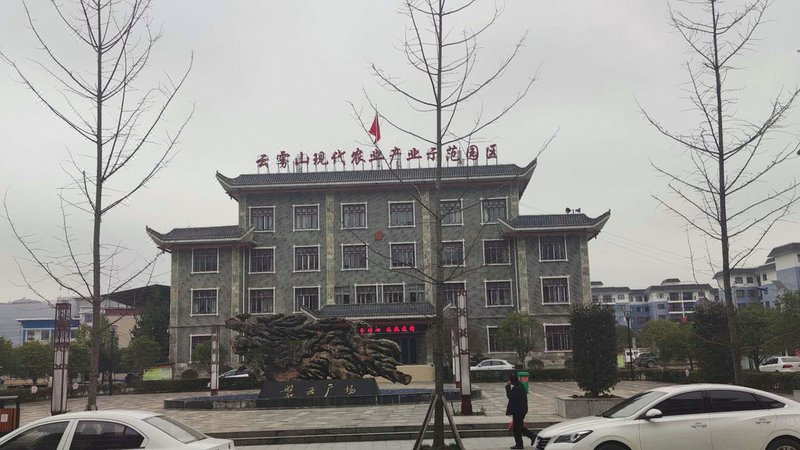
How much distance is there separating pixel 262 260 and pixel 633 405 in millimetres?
30521

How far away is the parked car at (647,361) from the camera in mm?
39572

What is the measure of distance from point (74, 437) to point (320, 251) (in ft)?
99.6

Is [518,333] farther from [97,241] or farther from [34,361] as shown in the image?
[97,241]

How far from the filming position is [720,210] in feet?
31.1

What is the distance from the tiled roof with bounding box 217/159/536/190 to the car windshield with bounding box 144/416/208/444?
29097 millimetres

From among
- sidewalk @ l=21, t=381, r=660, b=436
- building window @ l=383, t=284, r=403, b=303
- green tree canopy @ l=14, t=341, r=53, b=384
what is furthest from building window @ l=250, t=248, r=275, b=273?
sidewalk @ l=21, t=381, r=660, b=436

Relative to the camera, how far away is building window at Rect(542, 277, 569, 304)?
113 feet

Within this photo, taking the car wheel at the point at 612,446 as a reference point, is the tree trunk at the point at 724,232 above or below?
above

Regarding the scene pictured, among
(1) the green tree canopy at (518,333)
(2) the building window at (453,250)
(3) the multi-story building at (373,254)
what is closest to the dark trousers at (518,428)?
(1) the green tree canopy at (518,333)

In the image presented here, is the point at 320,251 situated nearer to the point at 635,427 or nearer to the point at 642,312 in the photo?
the point at 635,427

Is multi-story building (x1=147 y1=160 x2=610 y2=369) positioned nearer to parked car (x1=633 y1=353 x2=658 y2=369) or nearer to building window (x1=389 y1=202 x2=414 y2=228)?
building window (x1=389 y1=202 x2=414 y2=228)

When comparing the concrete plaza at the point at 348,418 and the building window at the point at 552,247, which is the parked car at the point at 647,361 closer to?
the building window at the point at 552,247

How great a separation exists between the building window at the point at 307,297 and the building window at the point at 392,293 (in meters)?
3.82

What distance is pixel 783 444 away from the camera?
713cm
